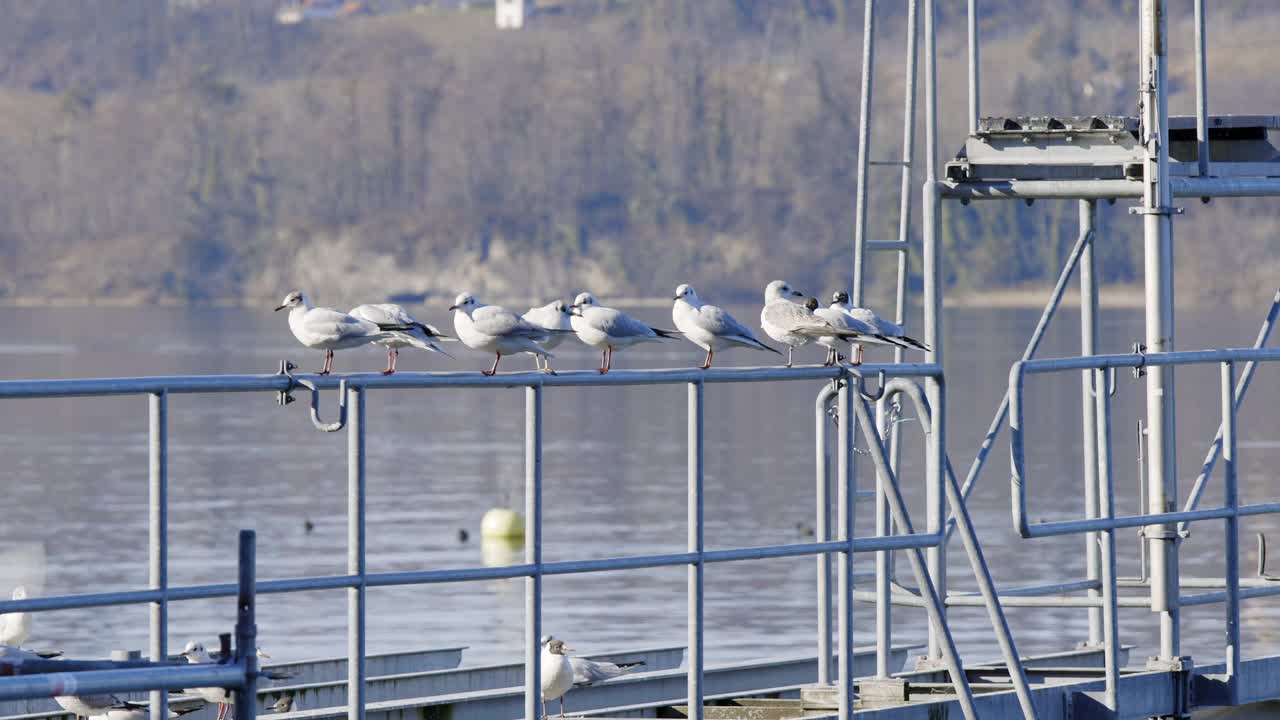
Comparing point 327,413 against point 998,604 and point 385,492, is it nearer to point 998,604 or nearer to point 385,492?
point 385,492

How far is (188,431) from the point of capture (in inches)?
3740

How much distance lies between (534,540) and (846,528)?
177 centimetres

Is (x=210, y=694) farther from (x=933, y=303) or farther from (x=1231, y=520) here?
(x=1231, y=520)

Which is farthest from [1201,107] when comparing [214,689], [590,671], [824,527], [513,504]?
[513,504]

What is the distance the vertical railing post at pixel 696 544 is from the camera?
11.0 m

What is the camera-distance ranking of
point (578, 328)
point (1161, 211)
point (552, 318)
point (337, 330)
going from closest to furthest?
point (337, 330), point (578, 328), point (552, 318), point (1161, 211)

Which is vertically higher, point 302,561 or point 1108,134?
point 1108,134

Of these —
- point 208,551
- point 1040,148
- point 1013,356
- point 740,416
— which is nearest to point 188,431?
point 740,416

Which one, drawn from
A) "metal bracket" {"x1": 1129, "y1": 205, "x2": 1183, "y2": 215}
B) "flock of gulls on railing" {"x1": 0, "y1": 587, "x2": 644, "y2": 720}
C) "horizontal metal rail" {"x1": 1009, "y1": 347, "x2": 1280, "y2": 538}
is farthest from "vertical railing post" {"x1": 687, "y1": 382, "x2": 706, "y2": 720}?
"metal bracket" {"x1": 1129, "y1": 205, "x2": 1183, "y2": 215}

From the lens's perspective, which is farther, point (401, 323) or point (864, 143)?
point (864, 143)

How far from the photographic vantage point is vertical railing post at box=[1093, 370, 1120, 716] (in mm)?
13148

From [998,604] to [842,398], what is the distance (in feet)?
5.79

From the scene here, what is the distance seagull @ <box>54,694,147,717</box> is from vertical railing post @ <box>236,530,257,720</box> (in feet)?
20.2

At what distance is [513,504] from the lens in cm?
6141
